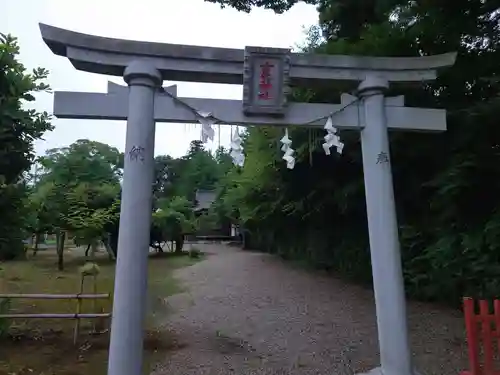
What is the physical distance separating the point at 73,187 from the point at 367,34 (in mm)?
9467

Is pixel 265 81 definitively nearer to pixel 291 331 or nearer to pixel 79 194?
pixel 291 331

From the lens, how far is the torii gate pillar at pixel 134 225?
3.36m

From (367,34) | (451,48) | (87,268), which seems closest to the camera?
(87,268)

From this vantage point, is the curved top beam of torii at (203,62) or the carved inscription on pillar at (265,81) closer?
the curved top beam of torii at (203,62)

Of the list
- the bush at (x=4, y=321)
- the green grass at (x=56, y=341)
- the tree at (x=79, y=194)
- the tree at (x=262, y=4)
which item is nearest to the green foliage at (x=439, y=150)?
the tree at (x=262, y=4)

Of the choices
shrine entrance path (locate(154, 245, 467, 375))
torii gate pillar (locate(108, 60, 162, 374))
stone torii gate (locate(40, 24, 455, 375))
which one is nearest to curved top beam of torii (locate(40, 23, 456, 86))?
stone torii gate (locate(40, 24, 455, 375))

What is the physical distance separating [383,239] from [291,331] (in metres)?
3.06

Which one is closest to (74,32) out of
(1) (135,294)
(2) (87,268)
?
(1) (135,294)

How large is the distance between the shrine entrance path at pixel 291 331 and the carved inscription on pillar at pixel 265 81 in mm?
2849

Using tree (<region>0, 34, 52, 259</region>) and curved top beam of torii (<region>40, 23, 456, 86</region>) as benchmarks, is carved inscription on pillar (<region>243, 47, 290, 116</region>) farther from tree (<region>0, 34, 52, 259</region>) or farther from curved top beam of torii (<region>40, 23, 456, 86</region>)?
tree (<region>0, 34, 52, 259</region>)

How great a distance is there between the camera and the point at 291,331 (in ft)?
20.6

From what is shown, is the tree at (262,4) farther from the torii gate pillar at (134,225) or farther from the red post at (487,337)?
the red post at (487,337)

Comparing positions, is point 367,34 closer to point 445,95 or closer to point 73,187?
point 445,95

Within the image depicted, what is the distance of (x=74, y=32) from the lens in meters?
3.75
